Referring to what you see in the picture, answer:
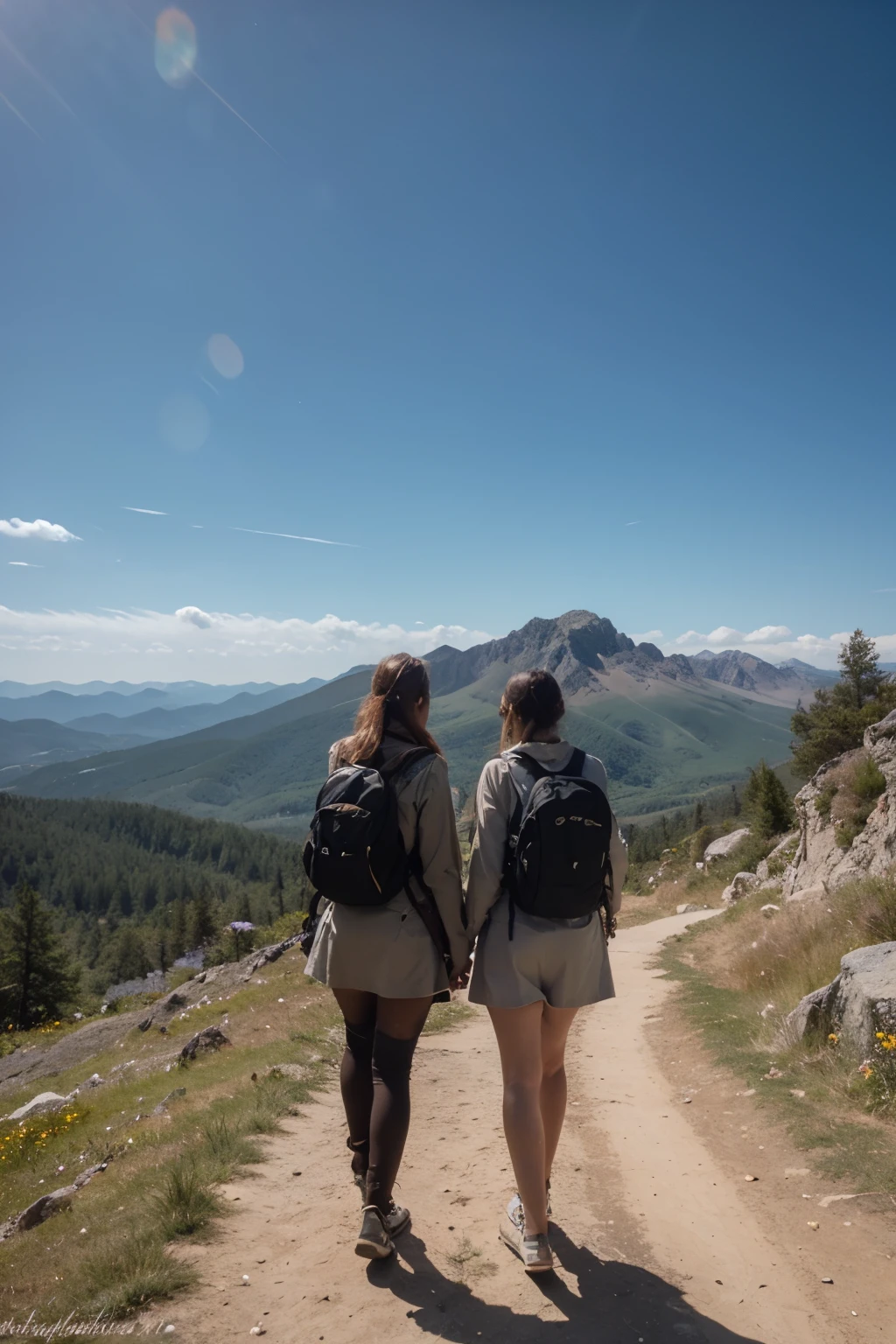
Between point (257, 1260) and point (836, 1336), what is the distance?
271cm

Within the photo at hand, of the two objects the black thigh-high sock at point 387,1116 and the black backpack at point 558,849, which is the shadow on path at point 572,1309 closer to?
the black thigh-high sock at point 387,1116

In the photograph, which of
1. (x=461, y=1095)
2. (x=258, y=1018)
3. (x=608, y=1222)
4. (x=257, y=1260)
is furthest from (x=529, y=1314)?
(x=258, y=1018)

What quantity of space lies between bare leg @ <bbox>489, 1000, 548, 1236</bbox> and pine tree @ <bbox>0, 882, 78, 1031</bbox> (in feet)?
161

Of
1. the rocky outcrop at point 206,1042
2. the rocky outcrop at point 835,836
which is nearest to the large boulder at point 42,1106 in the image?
the rocky outcrop at point 206,1042

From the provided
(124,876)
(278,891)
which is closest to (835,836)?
(278,891)

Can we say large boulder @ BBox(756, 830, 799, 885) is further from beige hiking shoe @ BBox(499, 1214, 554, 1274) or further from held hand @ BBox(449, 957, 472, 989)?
held hand @ BBox(449, 957, 472, 989)

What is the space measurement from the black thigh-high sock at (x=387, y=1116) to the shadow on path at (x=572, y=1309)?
35 cm

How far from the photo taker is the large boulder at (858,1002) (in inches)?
219

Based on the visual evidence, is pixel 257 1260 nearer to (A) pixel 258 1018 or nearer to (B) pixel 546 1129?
(B) pixel 546 1129

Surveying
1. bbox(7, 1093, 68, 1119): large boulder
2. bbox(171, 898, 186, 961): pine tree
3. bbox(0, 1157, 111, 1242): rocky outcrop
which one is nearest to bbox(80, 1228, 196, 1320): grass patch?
bbox(0, 1157, 111, 1242): rocky outcrop

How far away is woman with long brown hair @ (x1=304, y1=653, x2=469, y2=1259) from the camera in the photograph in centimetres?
352

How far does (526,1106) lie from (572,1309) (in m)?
0.81

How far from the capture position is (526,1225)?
3.50 m

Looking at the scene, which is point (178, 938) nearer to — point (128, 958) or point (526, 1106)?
point (128, 958)
